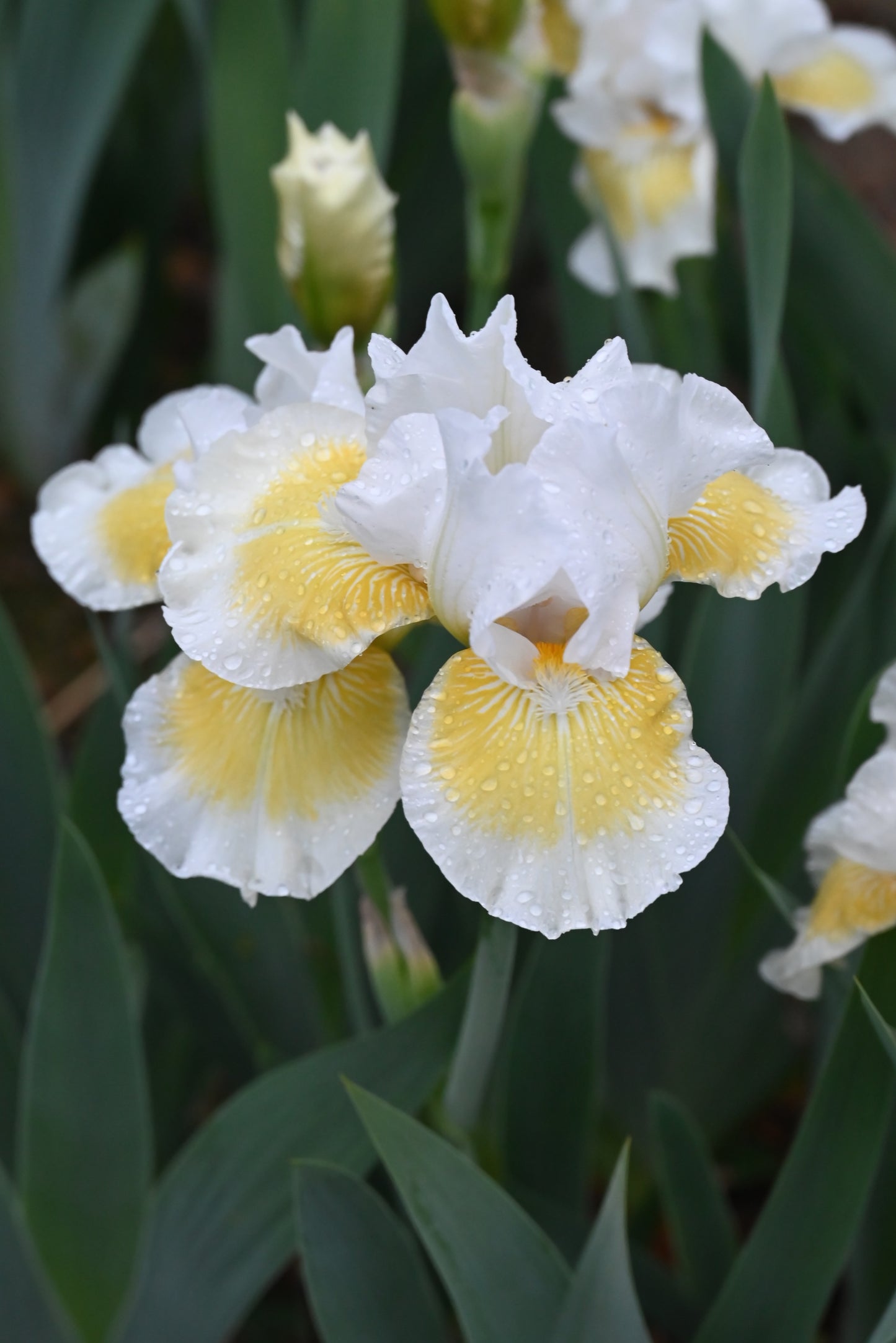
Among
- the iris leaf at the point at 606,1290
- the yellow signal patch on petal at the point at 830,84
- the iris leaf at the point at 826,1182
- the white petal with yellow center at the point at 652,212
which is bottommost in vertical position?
the iris leaf at the point at 826,1182

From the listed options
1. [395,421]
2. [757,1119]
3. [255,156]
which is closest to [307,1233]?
[395,421]

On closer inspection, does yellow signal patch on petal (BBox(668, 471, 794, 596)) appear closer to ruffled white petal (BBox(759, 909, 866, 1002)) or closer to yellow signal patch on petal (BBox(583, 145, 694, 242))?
ruffled white petal (BBox(759, 909, 866, 1002))

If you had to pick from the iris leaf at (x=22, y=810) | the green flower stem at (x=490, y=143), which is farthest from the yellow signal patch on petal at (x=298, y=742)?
the green flower stem at (x=490, y=143)

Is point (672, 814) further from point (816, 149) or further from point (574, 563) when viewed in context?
point (816, 149)

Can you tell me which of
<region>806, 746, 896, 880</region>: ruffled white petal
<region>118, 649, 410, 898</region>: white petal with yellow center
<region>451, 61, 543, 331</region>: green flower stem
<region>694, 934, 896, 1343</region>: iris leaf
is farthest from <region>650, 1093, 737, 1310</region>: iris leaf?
<region>451, 61, 543, 331</region>: green flower stem

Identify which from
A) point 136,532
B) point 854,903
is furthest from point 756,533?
point 136,532

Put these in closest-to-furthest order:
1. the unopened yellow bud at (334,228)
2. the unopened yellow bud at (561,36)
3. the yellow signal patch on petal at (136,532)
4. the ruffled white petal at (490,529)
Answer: the ruffled white petal at (490,529), the yellow signal patch on petal at (136,532), the unopened yellow bud at (334,228), the unopened yellow bud at (561,36)

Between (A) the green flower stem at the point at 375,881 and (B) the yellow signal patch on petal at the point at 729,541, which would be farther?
(A) the green flower stem at the point at 375,881

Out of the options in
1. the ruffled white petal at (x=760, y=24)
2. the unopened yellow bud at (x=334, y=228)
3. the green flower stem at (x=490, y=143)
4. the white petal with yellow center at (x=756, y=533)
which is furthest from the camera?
the ruffled white petal at (x=760, y=24)

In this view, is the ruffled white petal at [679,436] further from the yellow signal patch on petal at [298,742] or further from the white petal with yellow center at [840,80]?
the white petal with yellow center at [840,80]
